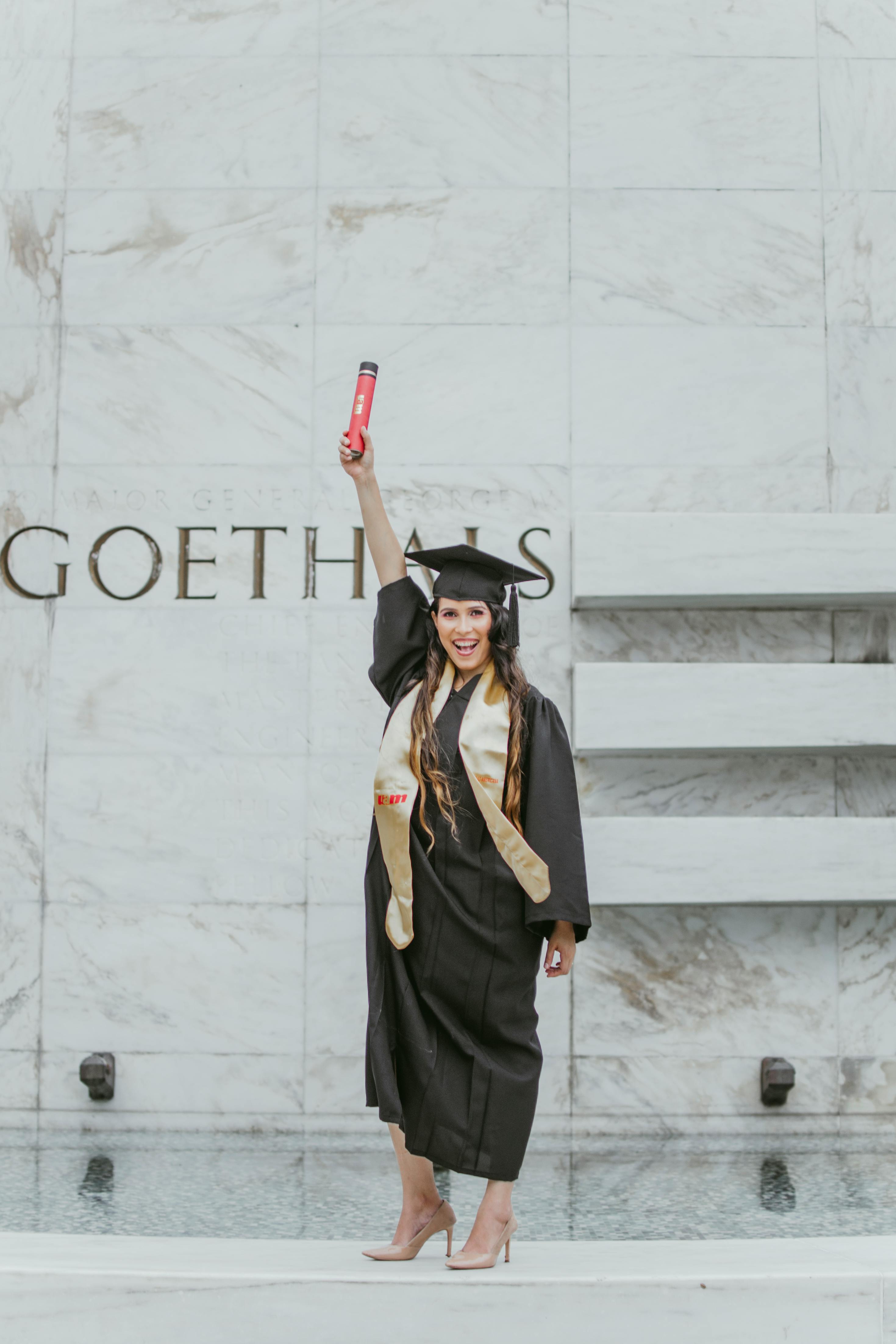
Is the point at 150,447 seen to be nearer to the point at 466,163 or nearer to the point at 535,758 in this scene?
the point at 466,163

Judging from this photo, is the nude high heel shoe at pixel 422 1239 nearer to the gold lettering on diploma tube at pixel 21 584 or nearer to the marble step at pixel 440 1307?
the marble step at pixel 440 1307

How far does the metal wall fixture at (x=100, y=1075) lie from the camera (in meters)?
4.75

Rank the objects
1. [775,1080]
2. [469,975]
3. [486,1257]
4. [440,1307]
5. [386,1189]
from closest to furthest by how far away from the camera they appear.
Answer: [440,1307] < [486,1257] < [469,975] < [386,1189] < [775,1080]

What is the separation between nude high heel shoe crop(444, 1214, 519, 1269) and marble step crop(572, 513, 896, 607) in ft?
8.77

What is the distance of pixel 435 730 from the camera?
2.95 m

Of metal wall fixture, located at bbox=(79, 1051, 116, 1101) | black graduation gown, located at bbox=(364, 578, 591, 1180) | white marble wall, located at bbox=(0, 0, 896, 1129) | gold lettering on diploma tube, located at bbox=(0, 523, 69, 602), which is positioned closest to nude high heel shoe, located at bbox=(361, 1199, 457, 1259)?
black graduation gown, located at bbox=(364, 578, 591, 1180)

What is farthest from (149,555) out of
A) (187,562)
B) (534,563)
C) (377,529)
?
(377,529)

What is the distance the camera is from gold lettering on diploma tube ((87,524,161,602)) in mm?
5074

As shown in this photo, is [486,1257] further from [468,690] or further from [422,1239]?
[468,690]

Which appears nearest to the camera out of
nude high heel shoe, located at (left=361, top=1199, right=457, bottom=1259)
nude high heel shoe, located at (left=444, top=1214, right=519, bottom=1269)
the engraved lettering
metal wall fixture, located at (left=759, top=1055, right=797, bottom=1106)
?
nude high heel shoe, located at (left=444, top=1214, right=519, bottom=1269)

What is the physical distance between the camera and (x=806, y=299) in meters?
5.16

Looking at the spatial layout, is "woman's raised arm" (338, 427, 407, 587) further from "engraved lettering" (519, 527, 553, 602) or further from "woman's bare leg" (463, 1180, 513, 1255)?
"engraved lettering" (519, 527, 553, 602)

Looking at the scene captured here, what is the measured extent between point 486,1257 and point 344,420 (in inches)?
135

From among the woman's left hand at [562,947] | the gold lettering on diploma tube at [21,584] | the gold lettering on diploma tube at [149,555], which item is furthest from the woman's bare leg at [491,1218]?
the gold lettering on diploma tube at [21,584]
